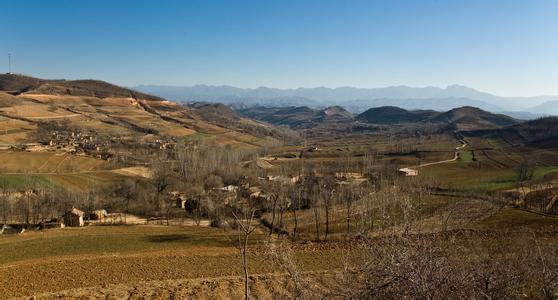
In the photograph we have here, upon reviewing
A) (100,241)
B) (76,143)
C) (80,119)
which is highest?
(80,119)

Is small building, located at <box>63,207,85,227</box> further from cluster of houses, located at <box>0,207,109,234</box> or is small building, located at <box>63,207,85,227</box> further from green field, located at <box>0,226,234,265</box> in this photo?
green field, located at <box>0,226,234,265</box>

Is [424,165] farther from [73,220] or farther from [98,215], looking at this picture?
[73,220]

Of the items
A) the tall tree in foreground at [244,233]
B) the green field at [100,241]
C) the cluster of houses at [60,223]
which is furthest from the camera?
the cluster of houses at [60,223]

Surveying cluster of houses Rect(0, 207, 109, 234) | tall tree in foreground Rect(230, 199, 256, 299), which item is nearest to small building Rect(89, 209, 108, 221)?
cluster of houses Rect(0, 207, 109, 234)

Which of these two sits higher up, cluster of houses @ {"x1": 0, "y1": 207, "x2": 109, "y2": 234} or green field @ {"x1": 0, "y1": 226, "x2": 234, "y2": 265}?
green field @ {"x1": 0, "y1": 226, "x2": 234, "y2": 265}

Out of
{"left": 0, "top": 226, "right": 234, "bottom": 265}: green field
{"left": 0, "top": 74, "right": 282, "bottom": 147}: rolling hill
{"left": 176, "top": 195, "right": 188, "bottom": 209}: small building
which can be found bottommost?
{"left": 176, "top": 195, "right": 188, "bottom": 209}: small building

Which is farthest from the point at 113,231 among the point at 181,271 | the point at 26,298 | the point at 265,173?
the point at 265,173

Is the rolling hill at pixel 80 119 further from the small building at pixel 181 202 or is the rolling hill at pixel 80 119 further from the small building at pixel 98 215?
the small building at pixel 98 215

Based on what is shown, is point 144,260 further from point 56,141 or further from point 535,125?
point 535,125

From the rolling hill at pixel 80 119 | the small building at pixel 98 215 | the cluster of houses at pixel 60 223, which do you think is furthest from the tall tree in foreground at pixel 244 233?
the rolling hill at pixel 80 119

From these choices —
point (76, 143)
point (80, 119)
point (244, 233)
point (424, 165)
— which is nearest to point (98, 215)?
point (244, 233)

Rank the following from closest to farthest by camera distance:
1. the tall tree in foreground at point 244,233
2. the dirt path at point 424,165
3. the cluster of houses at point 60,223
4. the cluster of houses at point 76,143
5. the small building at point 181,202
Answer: the tall tree in foreground at point 244,233 < the cluster of houses at point 60,223 < the small building at point 181,202 < the dirt path at point 424,165 < the cluster of houses at point 76,143
